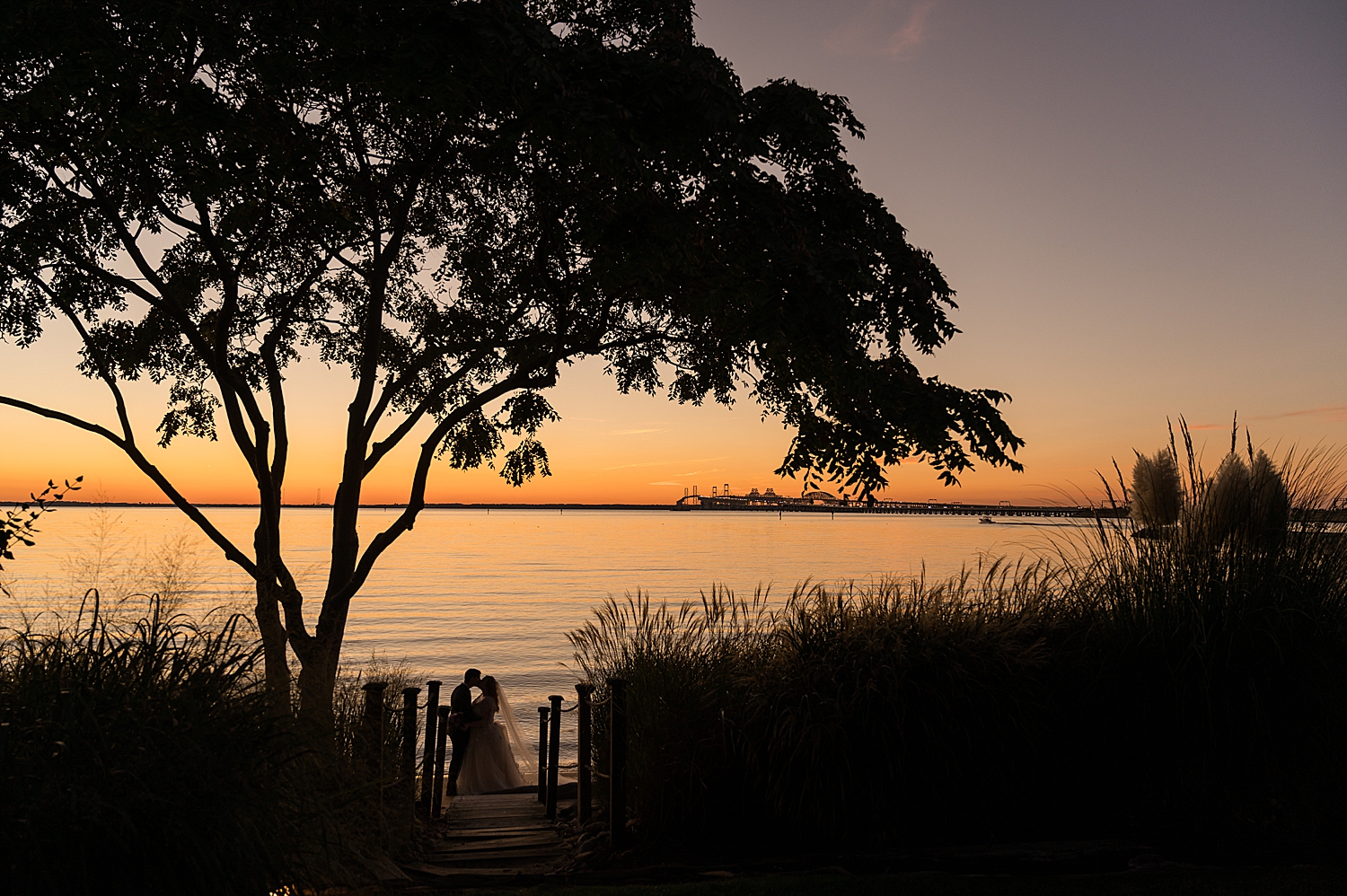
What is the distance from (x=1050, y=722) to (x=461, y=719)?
9.47 m

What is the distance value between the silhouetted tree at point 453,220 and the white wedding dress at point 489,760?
419cm

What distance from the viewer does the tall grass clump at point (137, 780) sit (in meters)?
3.67

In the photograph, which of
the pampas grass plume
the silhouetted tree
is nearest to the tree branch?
the silhouetted tree

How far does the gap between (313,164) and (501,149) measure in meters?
1.75

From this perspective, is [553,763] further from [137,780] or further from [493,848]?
[137,780]

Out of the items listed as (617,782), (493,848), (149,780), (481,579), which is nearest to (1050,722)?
(617,782)

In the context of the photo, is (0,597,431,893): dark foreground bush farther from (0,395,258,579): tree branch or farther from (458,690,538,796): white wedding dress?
(458,690,538,796): white wedding dress

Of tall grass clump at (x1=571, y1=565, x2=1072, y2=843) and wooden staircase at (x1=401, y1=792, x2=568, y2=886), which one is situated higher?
tall grass clump at (x1=571, y1=565, x2=1072, y2=843)

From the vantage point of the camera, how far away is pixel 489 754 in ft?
47.1

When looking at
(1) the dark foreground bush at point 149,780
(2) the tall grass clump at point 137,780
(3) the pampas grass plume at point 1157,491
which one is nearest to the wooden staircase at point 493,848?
(1) the dark foreground bush at point 149,780

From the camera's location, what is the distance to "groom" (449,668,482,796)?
13.7 metres

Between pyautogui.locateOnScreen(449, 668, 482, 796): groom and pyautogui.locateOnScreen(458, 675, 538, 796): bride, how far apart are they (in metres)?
0.09

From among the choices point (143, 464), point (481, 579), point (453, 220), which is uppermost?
point (453, 220)

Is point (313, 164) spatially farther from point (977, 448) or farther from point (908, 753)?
point (908, 753)
